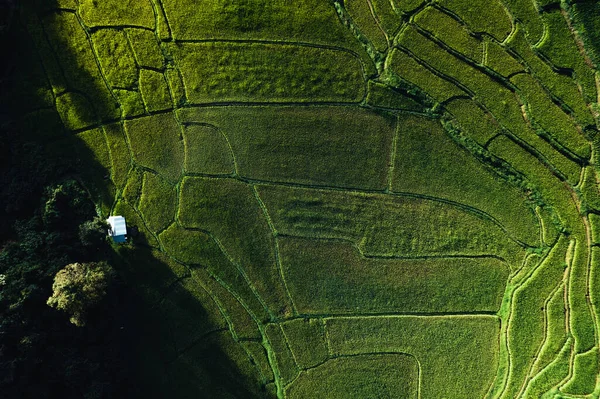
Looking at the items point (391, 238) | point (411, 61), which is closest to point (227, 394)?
point (391, 238)

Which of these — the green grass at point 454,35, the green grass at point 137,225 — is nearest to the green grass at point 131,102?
the green grass at point 137,225

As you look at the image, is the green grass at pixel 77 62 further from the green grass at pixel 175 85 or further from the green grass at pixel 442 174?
the green grass at pixel 442 174

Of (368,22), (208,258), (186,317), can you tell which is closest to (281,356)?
(186,317)

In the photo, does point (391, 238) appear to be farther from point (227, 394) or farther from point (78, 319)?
point (78, 319)

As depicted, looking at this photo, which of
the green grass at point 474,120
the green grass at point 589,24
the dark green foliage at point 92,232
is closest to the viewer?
the dark green foliage at point 92,232

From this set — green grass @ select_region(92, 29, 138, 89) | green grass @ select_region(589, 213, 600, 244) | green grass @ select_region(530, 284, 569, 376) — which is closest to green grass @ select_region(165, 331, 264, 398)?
green grass @ select_region(92, 29, 138, 89)

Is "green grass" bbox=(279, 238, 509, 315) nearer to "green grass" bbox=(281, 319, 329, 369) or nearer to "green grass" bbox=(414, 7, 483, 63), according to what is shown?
"green grass" bbox=(281, 319, 329, 369)

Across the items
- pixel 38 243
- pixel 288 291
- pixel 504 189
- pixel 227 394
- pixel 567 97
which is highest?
pixel 567 97
